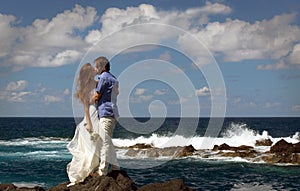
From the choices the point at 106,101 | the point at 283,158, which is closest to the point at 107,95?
the point at 106,101

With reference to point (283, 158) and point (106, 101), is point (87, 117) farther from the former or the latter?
point (283, 158)

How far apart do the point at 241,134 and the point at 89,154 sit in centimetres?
3677

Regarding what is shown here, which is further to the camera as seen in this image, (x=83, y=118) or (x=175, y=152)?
(x=175, y=152)

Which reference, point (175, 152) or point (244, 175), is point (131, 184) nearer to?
point (244, 175)

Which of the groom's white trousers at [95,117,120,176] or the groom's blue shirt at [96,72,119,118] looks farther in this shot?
the groom's white trousers at [95,117,120,176]

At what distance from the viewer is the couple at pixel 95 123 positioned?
323 inches

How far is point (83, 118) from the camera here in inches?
337

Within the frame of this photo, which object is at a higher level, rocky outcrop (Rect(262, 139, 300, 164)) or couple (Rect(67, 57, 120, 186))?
couple (Rect(67, 57, 120, 186))

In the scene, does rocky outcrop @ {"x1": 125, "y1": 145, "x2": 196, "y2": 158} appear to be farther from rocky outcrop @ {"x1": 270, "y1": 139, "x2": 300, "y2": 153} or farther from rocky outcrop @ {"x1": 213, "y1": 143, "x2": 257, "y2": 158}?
rocky outcrop @ {"x1": 270, "y1": 139, "x2": 300, "y2": 153}

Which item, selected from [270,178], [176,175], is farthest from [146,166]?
[270,178]

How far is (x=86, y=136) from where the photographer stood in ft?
28.1

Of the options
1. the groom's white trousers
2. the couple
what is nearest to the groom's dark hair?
the couple

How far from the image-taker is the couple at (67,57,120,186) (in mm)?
8195

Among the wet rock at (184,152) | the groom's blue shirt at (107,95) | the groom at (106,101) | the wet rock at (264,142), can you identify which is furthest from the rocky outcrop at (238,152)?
the groom's blue shirt at (107,95)
